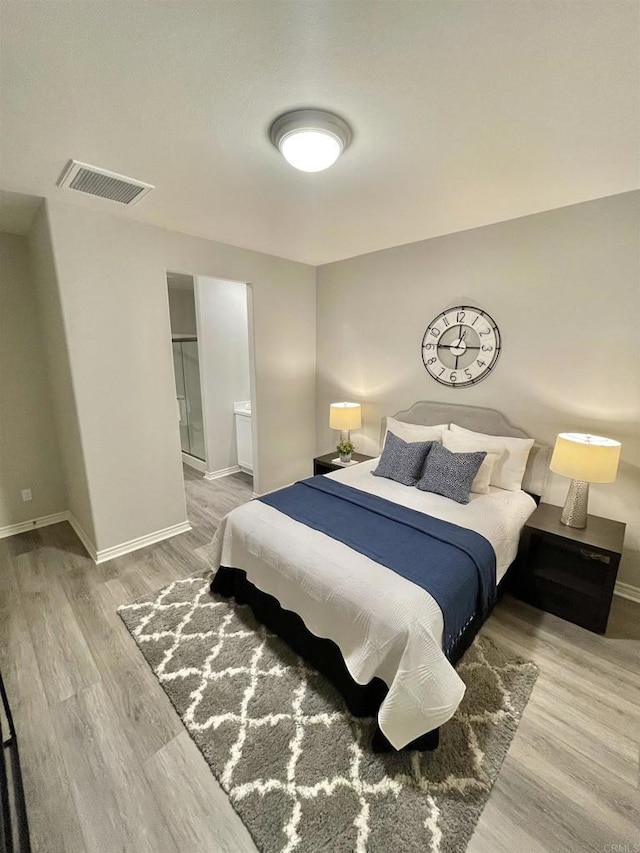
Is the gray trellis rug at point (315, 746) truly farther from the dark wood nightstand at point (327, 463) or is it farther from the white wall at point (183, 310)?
the white wall at point (183, 310)

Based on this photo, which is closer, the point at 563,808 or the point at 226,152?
the point at 563,808

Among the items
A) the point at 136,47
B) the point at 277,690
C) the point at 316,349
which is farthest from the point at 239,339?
the point at 277,690

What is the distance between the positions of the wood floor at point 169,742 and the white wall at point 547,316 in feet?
3.17

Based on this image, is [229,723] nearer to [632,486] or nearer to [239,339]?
[632,486]

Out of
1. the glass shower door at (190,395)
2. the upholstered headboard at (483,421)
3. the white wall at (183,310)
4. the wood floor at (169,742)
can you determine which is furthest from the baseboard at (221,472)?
the upholstered headboard at (483,421)

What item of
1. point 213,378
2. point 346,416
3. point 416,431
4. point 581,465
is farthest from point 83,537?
point 581,465

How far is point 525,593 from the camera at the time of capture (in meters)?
2.25

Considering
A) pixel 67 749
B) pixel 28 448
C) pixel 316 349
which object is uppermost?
pixel 316 349

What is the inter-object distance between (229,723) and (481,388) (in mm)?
2708

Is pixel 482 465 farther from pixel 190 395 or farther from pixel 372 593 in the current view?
pixel 190 395

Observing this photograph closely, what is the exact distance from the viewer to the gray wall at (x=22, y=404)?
2820mm

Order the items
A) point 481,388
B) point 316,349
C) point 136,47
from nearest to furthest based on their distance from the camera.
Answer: point 136,47
point 481,388
point 316,349

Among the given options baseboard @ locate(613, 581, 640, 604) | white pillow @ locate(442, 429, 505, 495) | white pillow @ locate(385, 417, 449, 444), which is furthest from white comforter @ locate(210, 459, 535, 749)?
baseboard @ locate(613, 581, 640, 604)

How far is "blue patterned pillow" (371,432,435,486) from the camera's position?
8.61 ft
